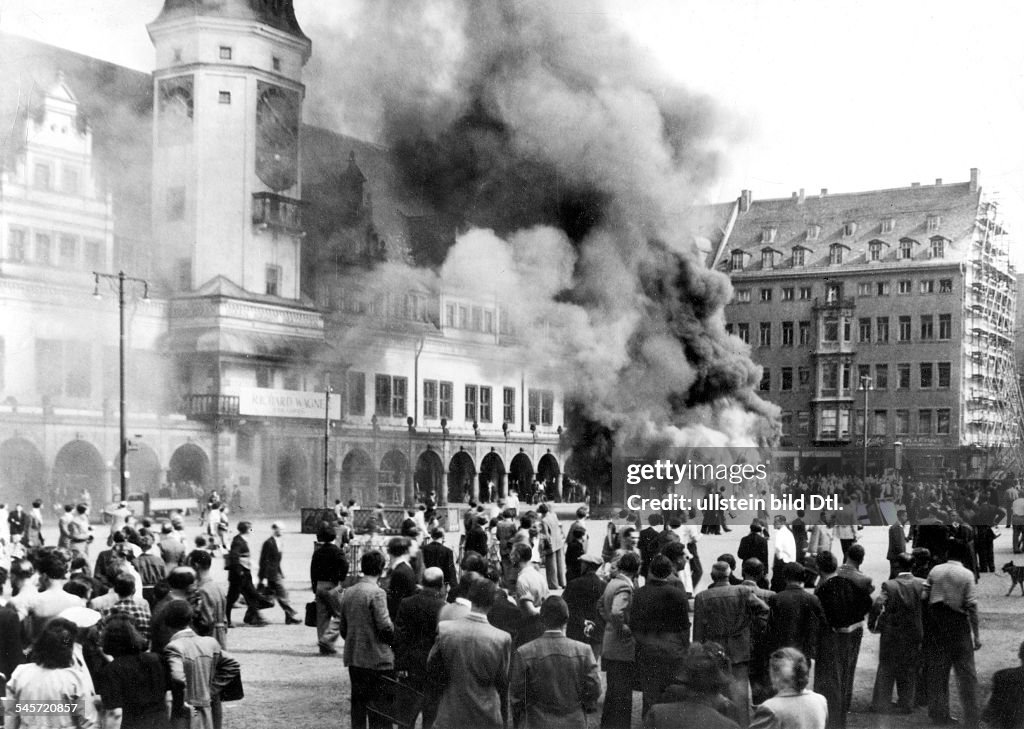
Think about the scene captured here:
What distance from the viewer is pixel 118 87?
25.6 meters

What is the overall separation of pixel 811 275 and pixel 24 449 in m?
26.9

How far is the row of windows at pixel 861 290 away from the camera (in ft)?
135

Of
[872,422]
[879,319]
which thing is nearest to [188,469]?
[879,319]

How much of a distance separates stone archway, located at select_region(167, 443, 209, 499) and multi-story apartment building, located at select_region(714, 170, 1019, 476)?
57.9 ft

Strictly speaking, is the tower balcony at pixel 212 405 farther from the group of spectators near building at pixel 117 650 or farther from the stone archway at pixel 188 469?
the group of spectators near building at pixel 117 650

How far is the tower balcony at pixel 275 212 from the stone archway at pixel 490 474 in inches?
314

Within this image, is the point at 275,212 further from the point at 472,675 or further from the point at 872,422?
the point at 872,422

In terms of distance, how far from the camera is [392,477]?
2845 centimetres

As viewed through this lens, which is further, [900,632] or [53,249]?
[53,249]

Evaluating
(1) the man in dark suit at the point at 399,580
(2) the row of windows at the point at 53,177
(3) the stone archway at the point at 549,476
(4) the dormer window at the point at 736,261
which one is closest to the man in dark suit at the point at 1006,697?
(1) the man in dark suit at the point at 399,580

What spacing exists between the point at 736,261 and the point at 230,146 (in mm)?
20815

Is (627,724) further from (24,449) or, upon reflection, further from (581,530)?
(24,449)

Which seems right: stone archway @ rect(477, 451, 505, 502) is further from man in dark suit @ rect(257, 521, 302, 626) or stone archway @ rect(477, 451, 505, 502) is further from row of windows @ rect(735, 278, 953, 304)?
man in dark suit @ rect(257, 521, 302, 626)

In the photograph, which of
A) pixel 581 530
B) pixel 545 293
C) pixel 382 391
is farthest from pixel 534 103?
pixel 581 530
